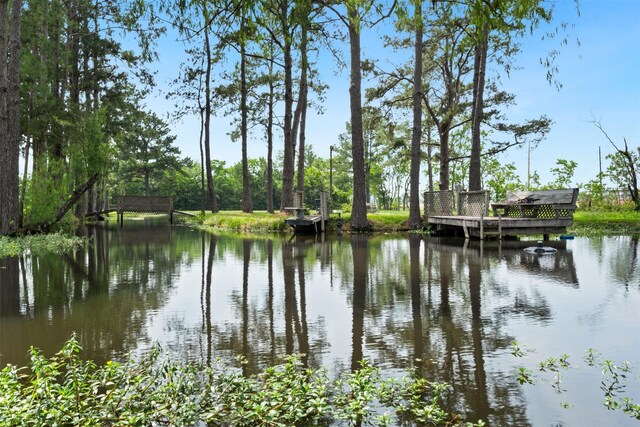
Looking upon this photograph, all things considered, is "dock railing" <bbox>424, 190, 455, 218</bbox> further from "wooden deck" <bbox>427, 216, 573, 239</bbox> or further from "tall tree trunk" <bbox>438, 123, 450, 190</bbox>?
"tall tree trunk" <bbox>438, 123, 450, 190</bbox>

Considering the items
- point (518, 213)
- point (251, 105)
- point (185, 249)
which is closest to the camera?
point (185, 249)

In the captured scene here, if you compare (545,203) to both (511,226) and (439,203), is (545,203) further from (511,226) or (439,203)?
(439,203)

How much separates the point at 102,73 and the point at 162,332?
29.0 m

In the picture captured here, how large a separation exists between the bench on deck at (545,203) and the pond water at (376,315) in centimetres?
461

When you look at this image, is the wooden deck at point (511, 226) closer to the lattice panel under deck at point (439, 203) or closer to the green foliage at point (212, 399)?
A: the lattice panel under deck at point (439, 203)

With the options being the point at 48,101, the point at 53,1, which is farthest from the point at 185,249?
the point at 53,1

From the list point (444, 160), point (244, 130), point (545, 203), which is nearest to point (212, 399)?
point (545, 203)

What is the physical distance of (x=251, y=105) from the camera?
3619 cm

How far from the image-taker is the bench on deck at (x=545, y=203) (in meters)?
17.4

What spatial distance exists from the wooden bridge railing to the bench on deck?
23.1 meters

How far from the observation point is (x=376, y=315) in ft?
22.3

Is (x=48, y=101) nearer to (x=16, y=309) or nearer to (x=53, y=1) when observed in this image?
(x=53, y=1)

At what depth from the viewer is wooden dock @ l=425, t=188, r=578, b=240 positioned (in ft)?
57.4

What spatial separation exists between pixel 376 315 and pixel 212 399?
3.27 meters
